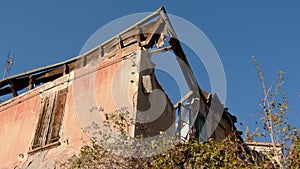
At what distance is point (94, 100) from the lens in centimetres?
1042

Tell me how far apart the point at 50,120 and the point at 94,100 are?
1496 millimetres

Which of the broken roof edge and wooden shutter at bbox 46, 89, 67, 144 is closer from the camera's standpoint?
the broken roof edge

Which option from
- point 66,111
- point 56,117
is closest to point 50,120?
point 56,117

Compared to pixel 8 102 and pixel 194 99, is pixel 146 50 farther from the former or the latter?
pixel 8 102

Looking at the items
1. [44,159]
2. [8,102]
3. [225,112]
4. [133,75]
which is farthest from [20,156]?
[225,112]

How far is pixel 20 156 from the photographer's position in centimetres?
1096

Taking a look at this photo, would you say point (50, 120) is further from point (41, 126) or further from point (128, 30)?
point (128, 30)

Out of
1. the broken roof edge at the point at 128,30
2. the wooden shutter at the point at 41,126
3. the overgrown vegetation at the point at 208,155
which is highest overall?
the broken roof edge at the point at 128,30

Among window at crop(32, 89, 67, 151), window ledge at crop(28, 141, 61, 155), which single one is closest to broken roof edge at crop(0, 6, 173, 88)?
window at crop(32, 89, 67, 151)

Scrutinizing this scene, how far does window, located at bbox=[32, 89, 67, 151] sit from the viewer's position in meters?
10.7

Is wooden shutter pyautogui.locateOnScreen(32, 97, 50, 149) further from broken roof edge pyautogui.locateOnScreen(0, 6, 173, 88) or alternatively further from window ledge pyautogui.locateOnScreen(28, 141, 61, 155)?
broken roof edge pyautogui.locateOnScreen(0, 6, 173, 88)

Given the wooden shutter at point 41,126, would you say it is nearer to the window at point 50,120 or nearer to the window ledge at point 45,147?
the window at point 50,120

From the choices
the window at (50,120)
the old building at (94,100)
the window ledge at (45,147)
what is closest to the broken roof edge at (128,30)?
the old building at (94,100)

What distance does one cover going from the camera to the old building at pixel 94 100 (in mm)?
9898
